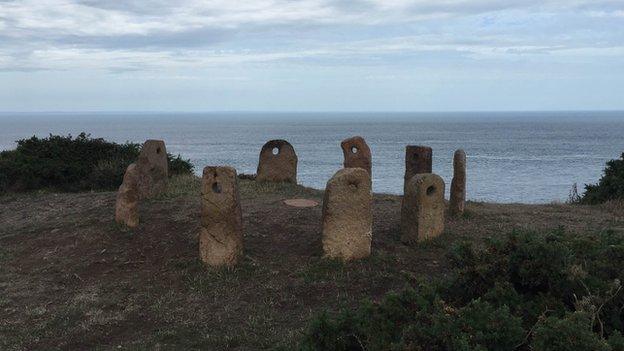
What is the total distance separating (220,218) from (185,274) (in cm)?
103

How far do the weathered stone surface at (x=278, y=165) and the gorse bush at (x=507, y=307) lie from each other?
10757mm

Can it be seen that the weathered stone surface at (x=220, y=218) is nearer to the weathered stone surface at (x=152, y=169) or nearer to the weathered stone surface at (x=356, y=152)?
the weathered stone surface at (x=152, y=169)

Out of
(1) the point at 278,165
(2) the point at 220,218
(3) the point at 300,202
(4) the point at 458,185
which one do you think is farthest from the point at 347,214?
(1) the point at 278,165

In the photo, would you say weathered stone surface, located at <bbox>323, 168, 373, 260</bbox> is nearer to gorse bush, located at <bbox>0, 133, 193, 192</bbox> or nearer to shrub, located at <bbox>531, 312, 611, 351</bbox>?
shrub, located at <bbox>531, 312, 611, 351</bbox>

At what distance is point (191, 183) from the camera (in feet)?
56.4

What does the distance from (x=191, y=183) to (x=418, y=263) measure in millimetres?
8344

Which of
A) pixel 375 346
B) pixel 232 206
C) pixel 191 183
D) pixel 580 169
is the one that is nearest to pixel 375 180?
pixel 580 169

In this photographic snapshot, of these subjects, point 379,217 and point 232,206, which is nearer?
point 232,206

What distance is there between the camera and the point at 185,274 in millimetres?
10344

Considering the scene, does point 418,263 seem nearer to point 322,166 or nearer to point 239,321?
point 239,321

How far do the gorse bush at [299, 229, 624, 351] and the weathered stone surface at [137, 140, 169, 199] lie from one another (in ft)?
31.5

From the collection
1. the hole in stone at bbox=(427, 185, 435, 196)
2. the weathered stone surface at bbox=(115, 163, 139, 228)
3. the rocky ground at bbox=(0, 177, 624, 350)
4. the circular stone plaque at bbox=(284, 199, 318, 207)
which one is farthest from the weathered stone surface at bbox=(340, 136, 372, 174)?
the weathered stone surface at bbox=(115, 163, 139, 228)

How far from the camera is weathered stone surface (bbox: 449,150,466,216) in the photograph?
42.8ft

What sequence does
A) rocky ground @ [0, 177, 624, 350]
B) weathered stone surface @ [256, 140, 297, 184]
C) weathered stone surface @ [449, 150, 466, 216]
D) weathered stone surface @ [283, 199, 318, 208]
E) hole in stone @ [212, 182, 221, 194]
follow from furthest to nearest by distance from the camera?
weathered stone surface @ [256, 140, 297, 184]
weathered stone surface @ [283, 199, 318, 208]
weathered stone surface @ [449, 150, 466, 216]
hole in stone @ [212, 182, 221, 194]
rocky ground @ [0, 177, 624, 350]
